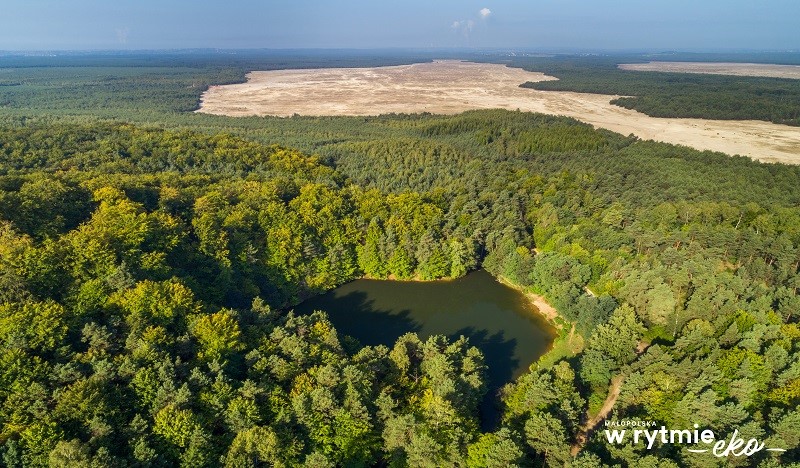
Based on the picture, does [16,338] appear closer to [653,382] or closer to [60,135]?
[653,382]

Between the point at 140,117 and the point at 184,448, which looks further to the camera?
the point at 140,117

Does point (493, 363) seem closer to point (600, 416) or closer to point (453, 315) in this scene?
point (453, 315)

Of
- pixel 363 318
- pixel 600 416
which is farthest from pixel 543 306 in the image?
pixel 363 318

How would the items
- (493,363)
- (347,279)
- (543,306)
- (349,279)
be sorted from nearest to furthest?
(493,363) < (543,306) < (347,279) < (349,279)

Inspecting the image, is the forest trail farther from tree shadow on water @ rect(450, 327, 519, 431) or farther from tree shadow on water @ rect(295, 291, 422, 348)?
tree shadow on water @ rect(295, 291, 422, 348)

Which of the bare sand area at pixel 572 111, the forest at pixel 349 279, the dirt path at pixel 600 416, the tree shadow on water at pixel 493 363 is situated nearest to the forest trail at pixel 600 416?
the dirt path at pixel 600 416

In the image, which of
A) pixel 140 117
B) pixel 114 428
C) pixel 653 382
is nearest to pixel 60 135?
pixel 140 117

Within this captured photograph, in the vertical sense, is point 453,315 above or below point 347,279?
below

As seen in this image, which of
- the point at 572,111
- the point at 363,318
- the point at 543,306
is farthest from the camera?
the point at 572,111
